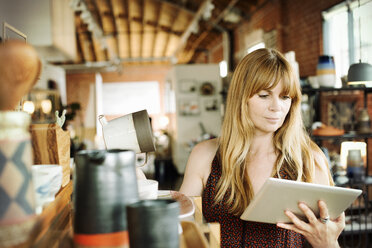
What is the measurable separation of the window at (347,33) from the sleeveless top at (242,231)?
3.05 m

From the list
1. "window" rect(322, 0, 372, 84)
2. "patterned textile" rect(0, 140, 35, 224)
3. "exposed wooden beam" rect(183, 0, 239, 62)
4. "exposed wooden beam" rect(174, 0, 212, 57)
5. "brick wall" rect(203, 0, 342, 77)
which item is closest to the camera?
"patterned textile" rect(0, 140, 35, 224)

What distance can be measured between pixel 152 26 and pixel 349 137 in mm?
8274

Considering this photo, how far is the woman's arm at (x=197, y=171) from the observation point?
166cm

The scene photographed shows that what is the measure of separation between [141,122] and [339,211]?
703 millimetres

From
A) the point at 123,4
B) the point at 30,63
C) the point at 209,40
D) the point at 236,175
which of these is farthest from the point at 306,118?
the point at 209,40

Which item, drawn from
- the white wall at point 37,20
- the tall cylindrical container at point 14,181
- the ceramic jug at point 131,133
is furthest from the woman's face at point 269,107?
the white wall at point 37,20

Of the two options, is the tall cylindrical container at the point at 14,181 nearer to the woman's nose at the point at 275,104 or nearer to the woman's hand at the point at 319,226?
the woman's hand at the point at 319,226

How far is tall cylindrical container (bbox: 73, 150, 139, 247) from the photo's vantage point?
621 mm

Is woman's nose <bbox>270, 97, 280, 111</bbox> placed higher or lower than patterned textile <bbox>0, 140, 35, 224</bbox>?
higher

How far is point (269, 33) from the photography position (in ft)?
21.5

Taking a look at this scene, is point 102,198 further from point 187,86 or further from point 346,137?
point 187,86

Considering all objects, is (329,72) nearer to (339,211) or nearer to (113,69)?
(339,211)

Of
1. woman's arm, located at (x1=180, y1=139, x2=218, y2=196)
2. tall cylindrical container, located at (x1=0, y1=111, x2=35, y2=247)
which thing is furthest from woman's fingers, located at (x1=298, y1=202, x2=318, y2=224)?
tall cylindrical container, located at (x1=0, y1=111, x2=35, y2=247)

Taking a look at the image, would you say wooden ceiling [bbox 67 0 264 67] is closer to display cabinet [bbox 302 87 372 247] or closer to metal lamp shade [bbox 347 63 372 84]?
display cabinet [bbox 302 87 372 247]
